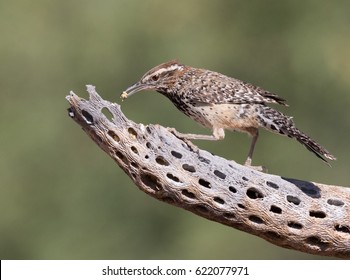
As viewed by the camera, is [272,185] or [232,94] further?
[232,94]

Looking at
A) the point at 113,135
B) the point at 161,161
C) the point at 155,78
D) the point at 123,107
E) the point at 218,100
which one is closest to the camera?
the point at 113,135

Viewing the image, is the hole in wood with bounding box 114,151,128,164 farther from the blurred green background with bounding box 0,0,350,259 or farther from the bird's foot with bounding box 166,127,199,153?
the blurred green background with bounding box 0,0,350,259

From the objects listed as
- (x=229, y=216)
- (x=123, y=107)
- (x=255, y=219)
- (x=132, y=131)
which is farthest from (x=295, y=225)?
(x=123, y=107)

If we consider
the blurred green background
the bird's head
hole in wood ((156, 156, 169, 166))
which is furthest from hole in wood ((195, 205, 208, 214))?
the blurred green background

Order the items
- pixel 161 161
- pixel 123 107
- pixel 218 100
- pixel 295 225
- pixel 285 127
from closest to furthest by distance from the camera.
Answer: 1. pixel 161 161
2. pixel 295 225
3. pixel 285 127
4. pixel 218 100
5. pixel 123 107

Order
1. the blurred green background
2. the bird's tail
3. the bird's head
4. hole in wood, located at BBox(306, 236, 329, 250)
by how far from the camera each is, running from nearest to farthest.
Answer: hole in wood, located at BBox(306, 236, 329, 250)
the bird's tail
the bird's head
the blurred green background

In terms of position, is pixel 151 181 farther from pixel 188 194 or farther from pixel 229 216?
pixel 229 216

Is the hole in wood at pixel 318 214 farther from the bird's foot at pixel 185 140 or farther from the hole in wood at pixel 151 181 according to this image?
the hole in wood at pixel 151 181
